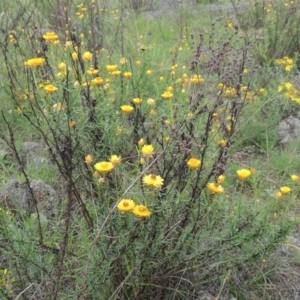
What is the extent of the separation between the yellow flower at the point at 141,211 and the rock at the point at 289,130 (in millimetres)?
2099

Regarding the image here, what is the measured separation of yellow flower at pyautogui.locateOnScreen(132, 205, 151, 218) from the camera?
5.14ft

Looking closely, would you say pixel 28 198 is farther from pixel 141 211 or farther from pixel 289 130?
pixel 289 130

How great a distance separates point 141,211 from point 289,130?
2.23 meters

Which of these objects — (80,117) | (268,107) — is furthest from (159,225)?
(268,107)

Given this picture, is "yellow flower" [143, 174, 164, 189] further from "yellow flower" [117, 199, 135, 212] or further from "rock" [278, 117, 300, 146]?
"rock" [278, 117, 300, 146]

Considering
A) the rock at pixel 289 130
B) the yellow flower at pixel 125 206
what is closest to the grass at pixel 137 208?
the yellow flower at pixel 125 206

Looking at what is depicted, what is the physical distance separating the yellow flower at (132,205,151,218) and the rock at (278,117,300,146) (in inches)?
82.6

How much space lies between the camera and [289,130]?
11.6 ft

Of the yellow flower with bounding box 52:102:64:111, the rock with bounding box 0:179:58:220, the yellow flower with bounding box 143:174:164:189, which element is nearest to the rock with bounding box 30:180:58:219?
the rock with bounding box 0:179:58:220

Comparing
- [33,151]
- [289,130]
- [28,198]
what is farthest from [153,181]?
[289,130]

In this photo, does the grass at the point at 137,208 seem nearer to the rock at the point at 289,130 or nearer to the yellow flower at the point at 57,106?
the yellow flower at the point at 57,106

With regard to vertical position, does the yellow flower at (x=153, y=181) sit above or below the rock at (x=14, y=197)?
above

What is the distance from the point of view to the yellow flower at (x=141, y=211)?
157 centimetres

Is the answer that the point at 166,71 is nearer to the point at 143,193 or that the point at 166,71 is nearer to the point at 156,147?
the point at 156,147
